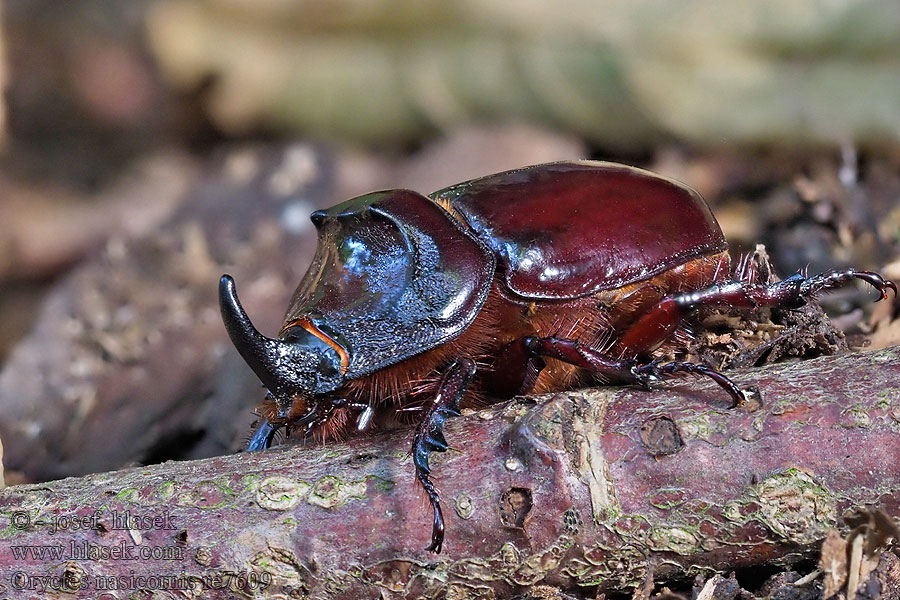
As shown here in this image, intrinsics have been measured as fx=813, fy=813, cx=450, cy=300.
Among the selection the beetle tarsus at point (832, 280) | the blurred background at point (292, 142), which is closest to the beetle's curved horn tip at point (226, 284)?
the blurred background at point (292, 142)

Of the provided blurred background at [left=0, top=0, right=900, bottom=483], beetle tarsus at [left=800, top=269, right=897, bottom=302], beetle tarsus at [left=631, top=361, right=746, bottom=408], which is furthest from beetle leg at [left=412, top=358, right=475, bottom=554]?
blurred background at [left=0, top=0, right=900, bottom=483]

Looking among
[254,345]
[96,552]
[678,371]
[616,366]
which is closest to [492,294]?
[616,366]

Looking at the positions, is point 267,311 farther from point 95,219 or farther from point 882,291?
point 882,291

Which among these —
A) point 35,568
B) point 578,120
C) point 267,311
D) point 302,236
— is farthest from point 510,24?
point 35,568

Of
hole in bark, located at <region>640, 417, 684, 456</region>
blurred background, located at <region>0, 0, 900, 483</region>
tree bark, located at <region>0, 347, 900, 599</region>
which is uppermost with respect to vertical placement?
blurred background, located at <region>0, 0, 900, 483</region>

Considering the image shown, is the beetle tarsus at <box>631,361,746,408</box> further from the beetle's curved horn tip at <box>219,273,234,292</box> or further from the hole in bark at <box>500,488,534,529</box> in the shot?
the beetle's curved horn tip at <box>219,273,234,292</box>

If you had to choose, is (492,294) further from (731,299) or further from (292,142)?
(292,142)
